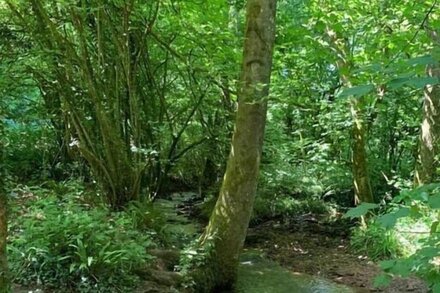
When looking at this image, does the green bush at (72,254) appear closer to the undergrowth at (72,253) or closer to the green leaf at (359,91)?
the undergrowth at (72,253)

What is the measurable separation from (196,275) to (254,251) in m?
2.42

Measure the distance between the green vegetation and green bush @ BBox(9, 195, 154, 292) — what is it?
1 cm

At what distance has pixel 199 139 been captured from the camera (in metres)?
8.98

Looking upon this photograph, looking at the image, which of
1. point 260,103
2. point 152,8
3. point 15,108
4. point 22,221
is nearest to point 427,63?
point 260,103

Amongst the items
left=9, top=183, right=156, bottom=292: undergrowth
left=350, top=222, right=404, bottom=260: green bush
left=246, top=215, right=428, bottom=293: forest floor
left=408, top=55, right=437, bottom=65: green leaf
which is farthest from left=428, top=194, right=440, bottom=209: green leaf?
left=350, top=222, right=404, bottom=260: green bush

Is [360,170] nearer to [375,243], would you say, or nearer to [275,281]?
[375,243]

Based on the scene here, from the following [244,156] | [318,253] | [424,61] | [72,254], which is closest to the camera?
[424,61]

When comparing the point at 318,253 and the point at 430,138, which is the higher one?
the point at 430,138

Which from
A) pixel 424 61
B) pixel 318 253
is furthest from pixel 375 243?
pixel 424 61

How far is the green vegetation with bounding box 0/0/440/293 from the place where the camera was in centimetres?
456

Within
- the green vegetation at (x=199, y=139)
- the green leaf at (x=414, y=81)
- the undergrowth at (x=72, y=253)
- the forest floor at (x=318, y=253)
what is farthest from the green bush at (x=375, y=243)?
the green leaf at (x=414, y=81)

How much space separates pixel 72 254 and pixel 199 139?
4.75m

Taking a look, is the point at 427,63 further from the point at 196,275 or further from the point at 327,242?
the point at 327,242

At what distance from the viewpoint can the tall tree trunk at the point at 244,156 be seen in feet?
17.2
